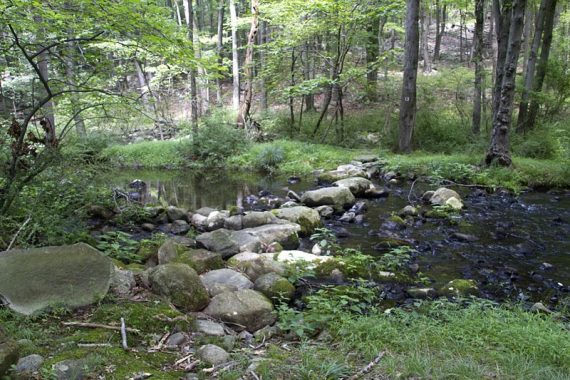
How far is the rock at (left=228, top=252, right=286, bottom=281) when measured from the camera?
5.27 meters

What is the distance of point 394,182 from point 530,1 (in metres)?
11.9

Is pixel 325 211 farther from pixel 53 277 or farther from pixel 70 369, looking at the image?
pixel 70 369

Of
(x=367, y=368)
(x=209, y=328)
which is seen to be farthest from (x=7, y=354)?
(x=367, y=368)

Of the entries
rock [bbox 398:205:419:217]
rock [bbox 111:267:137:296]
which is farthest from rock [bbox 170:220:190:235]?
rock [bbox 398:205:419:217]

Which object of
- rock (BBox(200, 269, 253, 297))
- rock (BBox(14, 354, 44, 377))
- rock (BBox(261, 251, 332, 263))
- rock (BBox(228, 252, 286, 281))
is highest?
rock (BBox(14, 354, 44, 377))

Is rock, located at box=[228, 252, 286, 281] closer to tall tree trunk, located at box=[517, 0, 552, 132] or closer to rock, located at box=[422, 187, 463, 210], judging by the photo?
rock, located at box=[422, 187, 463, 210]

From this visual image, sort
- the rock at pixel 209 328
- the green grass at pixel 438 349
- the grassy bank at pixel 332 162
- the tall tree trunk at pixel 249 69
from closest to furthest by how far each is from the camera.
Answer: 1. the green grass at pixel 438 349
2. the rock at pixel 209 328
3. the grassy bank at pixel 332 162
4. the tall tree trunk at pixel 249 69

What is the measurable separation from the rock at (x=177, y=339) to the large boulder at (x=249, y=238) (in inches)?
103

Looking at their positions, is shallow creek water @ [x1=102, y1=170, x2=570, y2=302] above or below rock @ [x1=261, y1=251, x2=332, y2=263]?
below

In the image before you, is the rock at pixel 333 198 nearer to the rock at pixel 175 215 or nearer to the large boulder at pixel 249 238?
the large boulder at pixel 249 238

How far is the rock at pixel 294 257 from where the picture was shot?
18.6 feet

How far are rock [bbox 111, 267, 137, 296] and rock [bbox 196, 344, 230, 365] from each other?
1243 mm

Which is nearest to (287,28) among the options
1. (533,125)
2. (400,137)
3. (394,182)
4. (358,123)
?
(358,123)

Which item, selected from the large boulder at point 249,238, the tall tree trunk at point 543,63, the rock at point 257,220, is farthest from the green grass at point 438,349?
the tall tree trunk at point 543,63
